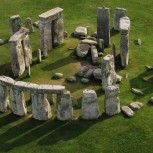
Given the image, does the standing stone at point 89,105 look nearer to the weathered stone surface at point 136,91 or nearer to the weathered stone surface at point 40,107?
the weathered stone surface at point 40,107

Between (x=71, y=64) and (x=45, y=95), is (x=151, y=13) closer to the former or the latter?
(x=71, y=64)

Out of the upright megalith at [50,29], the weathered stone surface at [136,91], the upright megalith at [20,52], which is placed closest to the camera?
the weathered stone surface at [136,91]

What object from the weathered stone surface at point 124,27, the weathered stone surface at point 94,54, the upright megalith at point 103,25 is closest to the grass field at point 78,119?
the weathered stone surface at point 94,54

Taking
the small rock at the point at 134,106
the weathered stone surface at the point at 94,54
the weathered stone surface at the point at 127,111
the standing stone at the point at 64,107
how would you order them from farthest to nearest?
the weathered stone surface at the point at 94,54 < the small rock at the point at 134,106 < the weathered stone surface at the point at 127,111 < the standing stone at the point at 64,107

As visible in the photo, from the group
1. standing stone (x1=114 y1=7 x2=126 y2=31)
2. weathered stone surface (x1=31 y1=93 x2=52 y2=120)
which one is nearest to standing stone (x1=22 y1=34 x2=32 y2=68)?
weathered stone surface (x1=31 y1=93 x2=52 y2=120)

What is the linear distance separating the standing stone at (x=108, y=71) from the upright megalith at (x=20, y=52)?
4.26 metres

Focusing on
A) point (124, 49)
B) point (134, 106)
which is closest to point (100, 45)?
point (124, 49)

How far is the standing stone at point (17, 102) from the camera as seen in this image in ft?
68.5

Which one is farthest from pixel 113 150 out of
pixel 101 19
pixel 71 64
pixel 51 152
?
pixel 101 19

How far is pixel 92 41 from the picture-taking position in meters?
26.8

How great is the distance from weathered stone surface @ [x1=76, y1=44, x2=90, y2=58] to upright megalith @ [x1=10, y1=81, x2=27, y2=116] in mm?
5875

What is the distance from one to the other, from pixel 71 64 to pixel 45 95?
171 inches

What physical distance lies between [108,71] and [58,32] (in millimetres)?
5421

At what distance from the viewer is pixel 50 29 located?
87.4 ft
